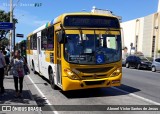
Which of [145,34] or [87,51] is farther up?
[145,34]

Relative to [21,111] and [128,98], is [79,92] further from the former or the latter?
[21,111]

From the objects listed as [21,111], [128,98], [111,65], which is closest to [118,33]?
[111,65]

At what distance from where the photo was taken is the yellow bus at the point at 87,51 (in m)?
11.6

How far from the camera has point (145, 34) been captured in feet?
218

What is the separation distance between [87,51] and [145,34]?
56.3 metres

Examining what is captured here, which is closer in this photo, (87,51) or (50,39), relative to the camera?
(87,51)

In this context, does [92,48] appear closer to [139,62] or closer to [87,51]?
[87,51]

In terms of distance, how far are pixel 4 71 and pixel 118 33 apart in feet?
14.7

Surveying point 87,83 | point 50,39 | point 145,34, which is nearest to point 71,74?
point 87,83

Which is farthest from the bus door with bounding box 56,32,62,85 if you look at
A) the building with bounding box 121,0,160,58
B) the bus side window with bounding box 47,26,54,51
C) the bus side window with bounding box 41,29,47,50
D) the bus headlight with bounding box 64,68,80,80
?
the building with bounding box 121,0,160,58

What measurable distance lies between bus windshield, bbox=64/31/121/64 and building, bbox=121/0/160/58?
45911 mm

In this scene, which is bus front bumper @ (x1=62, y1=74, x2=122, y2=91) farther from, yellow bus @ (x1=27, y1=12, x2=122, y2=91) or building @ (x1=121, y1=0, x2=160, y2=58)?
building @ (x1=121, y1=0, x2=160, y2=58)

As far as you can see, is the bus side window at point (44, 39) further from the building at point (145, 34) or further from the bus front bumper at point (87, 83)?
the building at point (145, 34)

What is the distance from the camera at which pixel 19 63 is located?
1102cm
